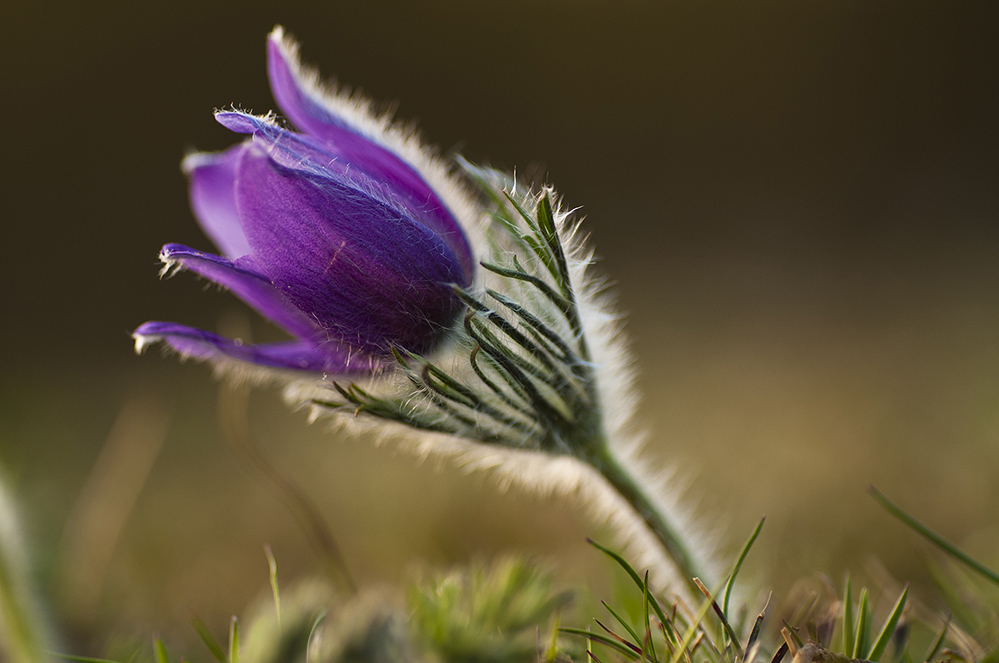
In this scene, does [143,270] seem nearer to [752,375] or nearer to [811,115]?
[752,375]

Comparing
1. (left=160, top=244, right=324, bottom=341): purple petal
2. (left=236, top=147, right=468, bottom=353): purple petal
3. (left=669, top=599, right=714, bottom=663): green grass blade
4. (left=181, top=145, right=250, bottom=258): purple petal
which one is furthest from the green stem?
(left=181, top=145, right=250, bottom=258): purple petal

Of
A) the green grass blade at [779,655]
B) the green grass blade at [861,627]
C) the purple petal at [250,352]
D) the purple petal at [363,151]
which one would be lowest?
the purple petal at [250,352]

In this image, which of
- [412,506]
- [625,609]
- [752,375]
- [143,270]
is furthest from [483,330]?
[143,270]

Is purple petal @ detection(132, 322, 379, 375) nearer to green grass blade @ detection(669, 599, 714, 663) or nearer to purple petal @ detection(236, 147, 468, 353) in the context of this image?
purple petal @ detection(236, 147, 468, 353)

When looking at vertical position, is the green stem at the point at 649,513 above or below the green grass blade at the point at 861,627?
below

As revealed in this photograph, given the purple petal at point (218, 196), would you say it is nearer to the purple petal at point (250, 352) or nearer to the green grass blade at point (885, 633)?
the purple petal at point (250, 352)

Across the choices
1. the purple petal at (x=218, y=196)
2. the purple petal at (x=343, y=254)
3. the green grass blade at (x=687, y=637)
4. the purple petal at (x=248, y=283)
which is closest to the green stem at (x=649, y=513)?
the green grass blade at (x=687, y=637)

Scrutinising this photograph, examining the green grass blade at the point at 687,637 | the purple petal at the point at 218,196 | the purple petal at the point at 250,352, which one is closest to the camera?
Result: the green grass blade at the point at 687,637
